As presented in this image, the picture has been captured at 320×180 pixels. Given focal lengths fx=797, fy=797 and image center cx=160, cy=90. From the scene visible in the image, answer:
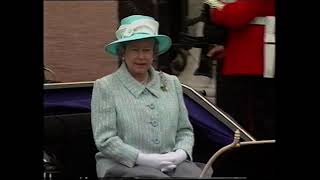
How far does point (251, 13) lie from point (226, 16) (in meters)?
0.15

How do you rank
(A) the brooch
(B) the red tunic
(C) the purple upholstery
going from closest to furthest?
(A) the brooch
(B) the red tunic
(C) the purple upholstery

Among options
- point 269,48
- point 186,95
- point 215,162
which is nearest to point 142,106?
point 215,162

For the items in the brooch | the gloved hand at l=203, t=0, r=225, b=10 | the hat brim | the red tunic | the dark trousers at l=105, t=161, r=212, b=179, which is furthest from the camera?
the gloved hand at l=203, t=0, r=225, b=10

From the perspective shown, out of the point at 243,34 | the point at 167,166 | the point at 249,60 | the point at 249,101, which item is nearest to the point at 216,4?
the point at 243,34

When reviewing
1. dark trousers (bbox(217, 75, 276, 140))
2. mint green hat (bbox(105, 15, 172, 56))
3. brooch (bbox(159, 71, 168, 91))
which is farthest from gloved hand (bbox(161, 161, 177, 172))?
dark trousers (bbox(217, 75, 276, 140))

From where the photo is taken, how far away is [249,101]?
4680 mm

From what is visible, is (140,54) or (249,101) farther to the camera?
(249,101)

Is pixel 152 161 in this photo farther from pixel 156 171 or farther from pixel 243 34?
pixel 243 34

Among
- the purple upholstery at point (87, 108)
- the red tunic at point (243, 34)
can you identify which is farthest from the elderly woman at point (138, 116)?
the purple upholstery at point (87, 108)

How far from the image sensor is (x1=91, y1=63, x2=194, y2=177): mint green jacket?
3.17 metres

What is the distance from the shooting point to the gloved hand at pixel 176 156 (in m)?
3.19

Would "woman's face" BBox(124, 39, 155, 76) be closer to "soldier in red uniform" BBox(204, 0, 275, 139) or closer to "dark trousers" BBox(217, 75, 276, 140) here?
"soldier in red uniform" BBox(204, 0, 275, 139)

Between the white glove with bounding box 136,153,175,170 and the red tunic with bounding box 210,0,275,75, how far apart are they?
803 mm

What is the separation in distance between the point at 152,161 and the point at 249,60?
0.96 m
